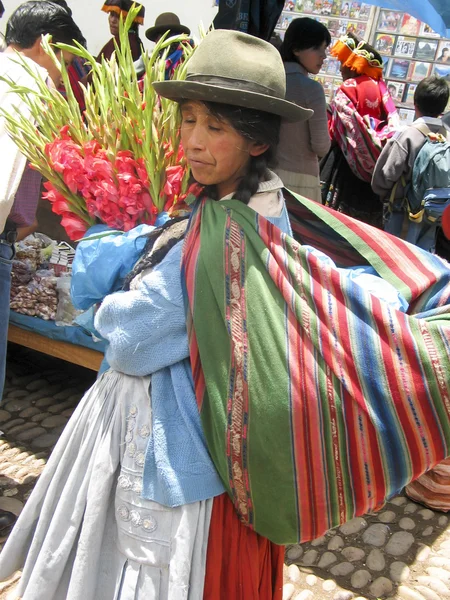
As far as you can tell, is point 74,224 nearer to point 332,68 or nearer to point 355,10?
point 355,10

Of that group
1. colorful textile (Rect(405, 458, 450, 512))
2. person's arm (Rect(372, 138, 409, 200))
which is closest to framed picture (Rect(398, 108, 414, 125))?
person's arm (Rect(372, 138, 409, 200))

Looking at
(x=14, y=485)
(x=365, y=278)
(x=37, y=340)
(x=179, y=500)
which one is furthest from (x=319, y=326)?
(x=37, y=340)

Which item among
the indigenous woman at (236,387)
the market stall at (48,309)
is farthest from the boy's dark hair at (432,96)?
the indigenous woman at (236,387)

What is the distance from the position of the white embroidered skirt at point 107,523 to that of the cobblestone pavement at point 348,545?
940 millimetres

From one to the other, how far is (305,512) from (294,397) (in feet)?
0.92

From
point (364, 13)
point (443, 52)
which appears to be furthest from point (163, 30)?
point (443, 52)

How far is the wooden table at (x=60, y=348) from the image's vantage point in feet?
12.0

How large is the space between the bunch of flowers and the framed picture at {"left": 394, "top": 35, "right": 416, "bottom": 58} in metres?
5.25

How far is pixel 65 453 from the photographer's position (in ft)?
5.87

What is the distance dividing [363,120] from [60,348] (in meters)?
3.00

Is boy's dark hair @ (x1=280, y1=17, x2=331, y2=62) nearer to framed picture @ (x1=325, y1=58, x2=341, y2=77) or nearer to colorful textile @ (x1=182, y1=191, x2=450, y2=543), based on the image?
framed picture @ (x1=325, y1=58, x2=341, y2=77)

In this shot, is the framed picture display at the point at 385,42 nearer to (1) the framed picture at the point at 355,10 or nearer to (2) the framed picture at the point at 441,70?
(1) the framed picture at the point at 355,10

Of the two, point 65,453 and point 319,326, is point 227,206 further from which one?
point 65,453

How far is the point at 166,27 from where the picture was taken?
514 centimetres
